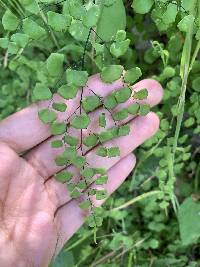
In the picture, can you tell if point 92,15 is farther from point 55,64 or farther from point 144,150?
point 144,150

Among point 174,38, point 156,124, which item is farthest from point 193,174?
point 174,38

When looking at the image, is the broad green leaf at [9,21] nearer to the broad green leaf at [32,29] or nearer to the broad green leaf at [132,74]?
the broad green leaf at [32,29]

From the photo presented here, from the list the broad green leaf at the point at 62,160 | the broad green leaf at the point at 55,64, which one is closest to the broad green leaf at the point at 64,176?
the broad green leaf at the point at 62,160

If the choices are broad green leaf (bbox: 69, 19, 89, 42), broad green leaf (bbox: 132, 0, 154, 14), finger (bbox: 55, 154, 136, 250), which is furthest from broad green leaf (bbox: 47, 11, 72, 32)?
finger (bbox: 55, 154, 136, 250)

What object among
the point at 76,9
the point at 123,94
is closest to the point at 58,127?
the point at 123,94

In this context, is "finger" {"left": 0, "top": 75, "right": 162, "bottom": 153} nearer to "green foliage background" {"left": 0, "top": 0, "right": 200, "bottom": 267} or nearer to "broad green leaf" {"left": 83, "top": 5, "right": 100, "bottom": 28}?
"green foliage background" {"left": 0, "top": 0, "right": 200, "bottom": 267}

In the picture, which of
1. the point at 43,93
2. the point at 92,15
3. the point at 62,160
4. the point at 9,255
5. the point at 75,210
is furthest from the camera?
the point at 75,210

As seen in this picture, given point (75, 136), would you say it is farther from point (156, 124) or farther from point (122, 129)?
point (156, 124)
